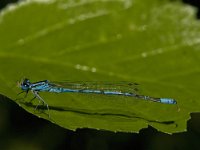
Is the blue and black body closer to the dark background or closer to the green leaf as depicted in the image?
the green leaf

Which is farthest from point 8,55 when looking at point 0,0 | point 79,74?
point 0,0

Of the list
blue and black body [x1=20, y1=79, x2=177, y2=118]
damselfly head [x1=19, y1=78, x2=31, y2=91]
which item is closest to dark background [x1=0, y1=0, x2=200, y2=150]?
blue and black body [x1=20, y1=79, x2=177, y2=118]

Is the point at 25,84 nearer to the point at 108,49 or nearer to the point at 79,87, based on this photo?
the point at 79,87

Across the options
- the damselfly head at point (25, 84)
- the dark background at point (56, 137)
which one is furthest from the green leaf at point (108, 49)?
the dark background at point (56, 137)

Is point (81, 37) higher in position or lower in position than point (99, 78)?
higher

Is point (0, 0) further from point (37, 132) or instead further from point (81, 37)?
point (37, 132)

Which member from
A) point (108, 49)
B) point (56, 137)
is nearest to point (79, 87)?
point (108, 49)

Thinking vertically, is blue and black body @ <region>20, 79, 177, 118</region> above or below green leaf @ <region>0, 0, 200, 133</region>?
below
